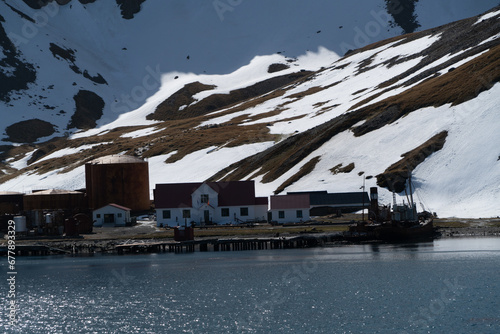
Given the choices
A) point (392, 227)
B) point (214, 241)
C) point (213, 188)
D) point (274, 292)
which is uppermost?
point (213, 188)

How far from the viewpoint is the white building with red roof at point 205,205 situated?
114 meters

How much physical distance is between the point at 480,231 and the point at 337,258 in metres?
24.5

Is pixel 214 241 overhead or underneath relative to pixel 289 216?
underneath

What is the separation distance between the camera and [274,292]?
58562mm

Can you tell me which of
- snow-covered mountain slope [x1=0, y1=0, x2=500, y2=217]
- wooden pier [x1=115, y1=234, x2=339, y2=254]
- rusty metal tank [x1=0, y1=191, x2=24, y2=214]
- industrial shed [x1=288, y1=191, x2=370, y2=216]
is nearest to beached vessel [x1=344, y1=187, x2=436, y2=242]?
wooden pier [x1=115, y1=234, x2=339, y2=254]

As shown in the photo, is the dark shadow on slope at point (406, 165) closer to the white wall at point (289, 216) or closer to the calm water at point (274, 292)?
the white wall at point (289, 216)

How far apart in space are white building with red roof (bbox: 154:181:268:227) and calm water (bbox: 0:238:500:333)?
96.1 ft

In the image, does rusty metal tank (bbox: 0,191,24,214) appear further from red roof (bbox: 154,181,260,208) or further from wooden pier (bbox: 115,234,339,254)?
wooden pier (bbox: 115,234,339,254)

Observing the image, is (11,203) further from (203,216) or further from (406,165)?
(406,165)

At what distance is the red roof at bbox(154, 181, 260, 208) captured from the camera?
114250 mm

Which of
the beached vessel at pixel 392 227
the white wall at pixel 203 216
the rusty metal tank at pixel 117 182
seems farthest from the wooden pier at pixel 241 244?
the rusty metal tank at pixel 117 182

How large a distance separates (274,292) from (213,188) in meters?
58.1

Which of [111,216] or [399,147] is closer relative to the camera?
[111,216]

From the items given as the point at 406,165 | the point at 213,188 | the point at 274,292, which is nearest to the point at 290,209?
the point at 213,188
